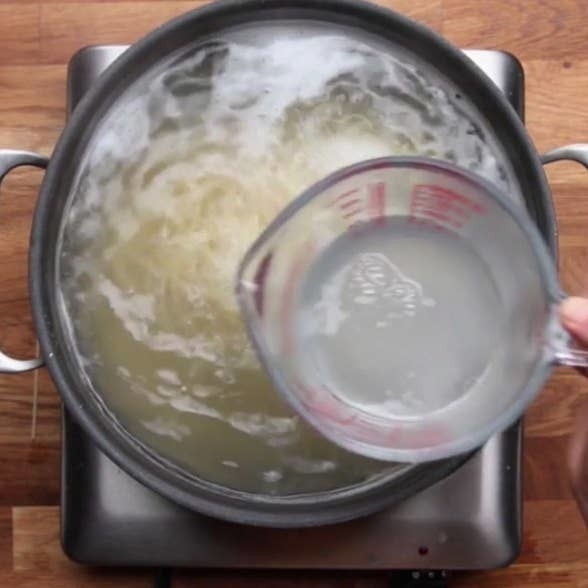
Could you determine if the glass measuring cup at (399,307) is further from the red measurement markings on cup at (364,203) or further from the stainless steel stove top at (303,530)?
the stainless steel stove top at (303,530)

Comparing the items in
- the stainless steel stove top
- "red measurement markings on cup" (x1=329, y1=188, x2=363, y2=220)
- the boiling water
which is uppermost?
"red measurement markings on cup" (x1=329, y1=188, x2=363, y2=220)

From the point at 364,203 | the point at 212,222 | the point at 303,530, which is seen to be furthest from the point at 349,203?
the point at 303,530

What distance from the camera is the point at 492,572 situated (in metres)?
0.78

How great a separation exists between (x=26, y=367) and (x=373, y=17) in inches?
12.0

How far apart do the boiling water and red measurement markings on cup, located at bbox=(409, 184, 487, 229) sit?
11 centimetres

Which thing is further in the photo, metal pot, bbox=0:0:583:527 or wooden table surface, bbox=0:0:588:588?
wooden table surface, bbox=0:0:588:588

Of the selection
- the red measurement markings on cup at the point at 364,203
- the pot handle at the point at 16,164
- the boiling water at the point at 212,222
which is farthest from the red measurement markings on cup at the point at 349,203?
the pot handle at the point at 16,164

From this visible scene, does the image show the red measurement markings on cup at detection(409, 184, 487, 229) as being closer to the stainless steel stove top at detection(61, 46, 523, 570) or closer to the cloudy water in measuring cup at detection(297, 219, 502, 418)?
the cloudy water in measuring cup at detection(297, 219, 502, 418)

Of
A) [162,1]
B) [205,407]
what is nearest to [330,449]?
[205,407]

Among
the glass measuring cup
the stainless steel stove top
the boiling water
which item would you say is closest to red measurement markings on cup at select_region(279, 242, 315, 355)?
the glass measuring cup

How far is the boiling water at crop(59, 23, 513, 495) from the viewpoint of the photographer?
25.8 inches

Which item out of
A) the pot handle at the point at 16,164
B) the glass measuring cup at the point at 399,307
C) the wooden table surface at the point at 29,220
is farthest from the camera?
the wooden table surface at the point at 29,220

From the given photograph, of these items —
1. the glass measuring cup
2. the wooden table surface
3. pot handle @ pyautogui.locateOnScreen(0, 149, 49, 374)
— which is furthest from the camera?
the wooden table surface

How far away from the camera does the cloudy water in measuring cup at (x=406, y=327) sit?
0.54m
